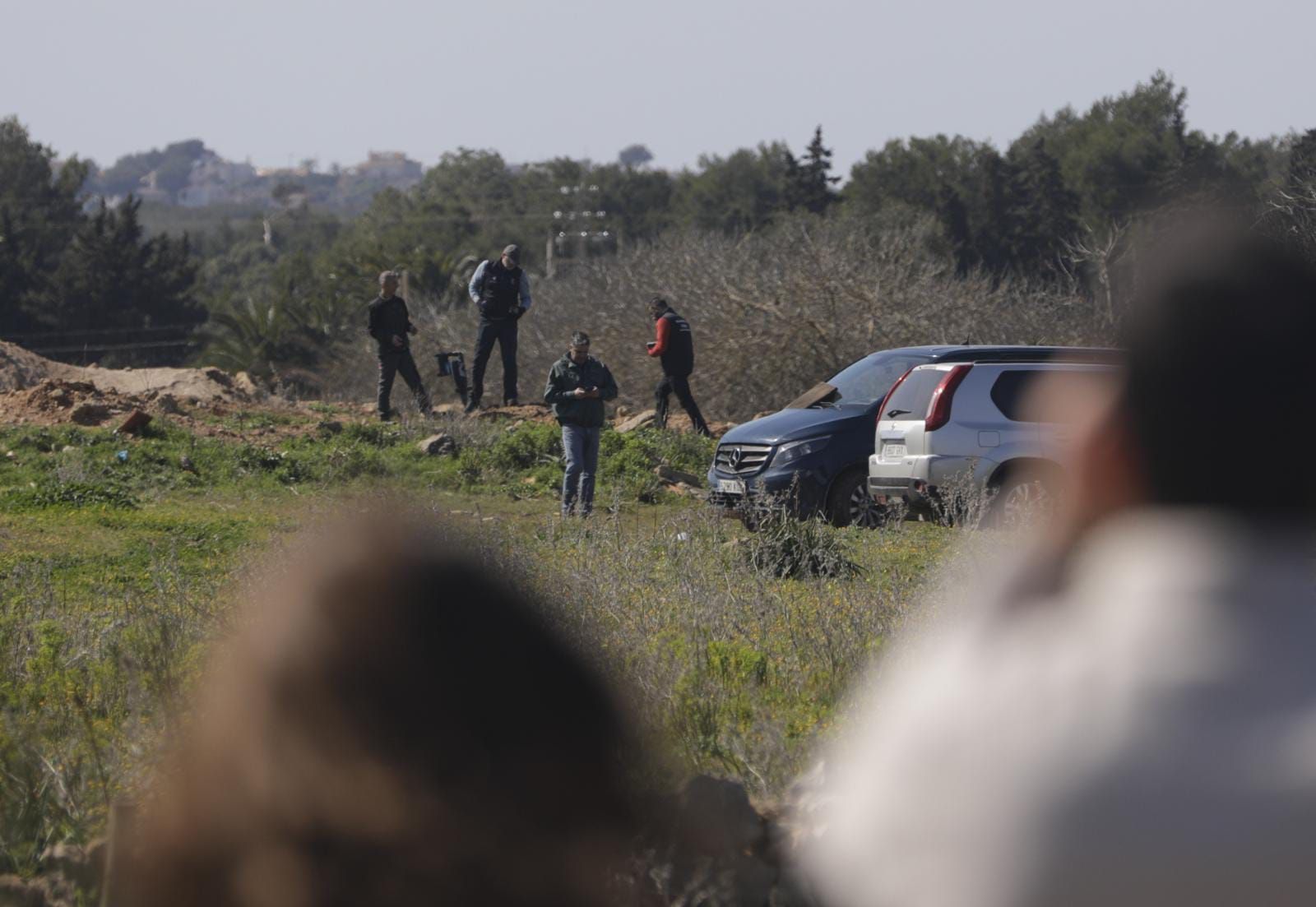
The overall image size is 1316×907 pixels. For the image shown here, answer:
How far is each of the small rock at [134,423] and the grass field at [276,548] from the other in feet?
4.61

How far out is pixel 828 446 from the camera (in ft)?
45.1

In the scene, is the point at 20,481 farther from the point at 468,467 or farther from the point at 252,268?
the point at 252,268

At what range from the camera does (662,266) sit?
30578mm

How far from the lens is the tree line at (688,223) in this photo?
48.1m

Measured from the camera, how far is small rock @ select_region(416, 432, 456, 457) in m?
17.3

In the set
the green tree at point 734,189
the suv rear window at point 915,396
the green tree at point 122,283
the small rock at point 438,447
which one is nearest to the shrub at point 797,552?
the suv rear window at point 915,396

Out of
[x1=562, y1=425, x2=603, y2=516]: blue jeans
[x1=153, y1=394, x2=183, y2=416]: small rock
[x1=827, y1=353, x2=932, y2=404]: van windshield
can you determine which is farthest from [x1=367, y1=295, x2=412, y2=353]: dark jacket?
[x1=827, y1=353, x2=932, y2=404]: van windshield

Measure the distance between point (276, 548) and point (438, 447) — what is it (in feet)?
36.5

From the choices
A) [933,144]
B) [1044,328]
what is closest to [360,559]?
[1044,328]

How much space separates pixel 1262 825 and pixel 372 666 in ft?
3.54

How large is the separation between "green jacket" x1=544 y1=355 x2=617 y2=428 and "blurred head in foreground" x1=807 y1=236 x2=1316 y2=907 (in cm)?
1155

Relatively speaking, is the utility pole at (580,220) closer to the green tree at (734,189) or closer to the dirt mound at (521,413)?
the green tree at (734,189)

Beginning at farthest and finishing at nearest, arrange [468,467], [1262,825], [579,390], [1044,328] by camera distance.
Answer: [1044,328] → [468,467] → [579,390] → [1262,825]

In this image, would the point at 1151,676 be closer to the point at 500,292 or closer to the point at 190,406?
the point at 500,292
